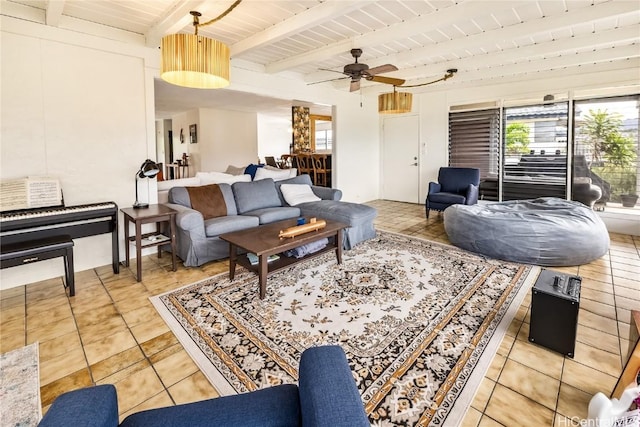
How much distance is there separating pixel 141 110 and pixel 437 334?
3947 millimetres

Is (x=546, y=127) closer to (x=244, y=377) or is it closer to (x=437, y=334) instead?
(x=437, y=334)

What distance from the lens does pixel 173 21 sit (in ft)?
10.6

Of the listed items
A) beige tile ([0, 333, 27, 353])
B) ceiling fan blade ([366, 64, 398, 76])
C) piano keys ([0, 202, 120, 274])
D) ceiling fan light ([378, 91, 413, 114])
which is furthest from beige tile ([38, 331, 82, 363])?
ceiling fan light ([378, 91, 413, 114])

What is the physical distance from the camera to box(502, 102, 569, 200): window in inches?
222

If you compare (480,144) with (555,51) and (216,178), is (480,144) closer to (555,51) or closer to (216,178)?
(555,51)

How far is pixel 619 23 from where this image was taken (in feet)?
11.8

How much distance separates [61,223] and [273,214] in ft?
7.13

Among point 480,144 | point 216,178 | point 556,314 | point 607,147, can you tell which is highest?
point 480,144

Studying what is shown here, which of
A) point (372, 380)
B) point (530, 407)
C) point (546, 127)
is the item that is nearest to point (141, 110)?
point (372, 380)

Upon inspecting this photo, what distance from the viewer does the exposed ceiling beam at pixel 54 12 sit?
9.25ft

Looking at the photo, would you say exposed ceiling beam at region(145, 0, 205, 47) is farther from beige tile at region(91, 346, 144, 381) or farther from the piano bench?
beige tile at region(91, 346, 144, 381)

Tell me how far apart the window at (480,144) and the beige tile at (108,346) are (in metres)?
6.51

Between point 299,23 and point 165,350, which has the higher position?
point 299,23

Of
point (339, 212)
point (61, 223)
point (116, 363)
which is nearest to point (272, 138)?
point (339, 212)
